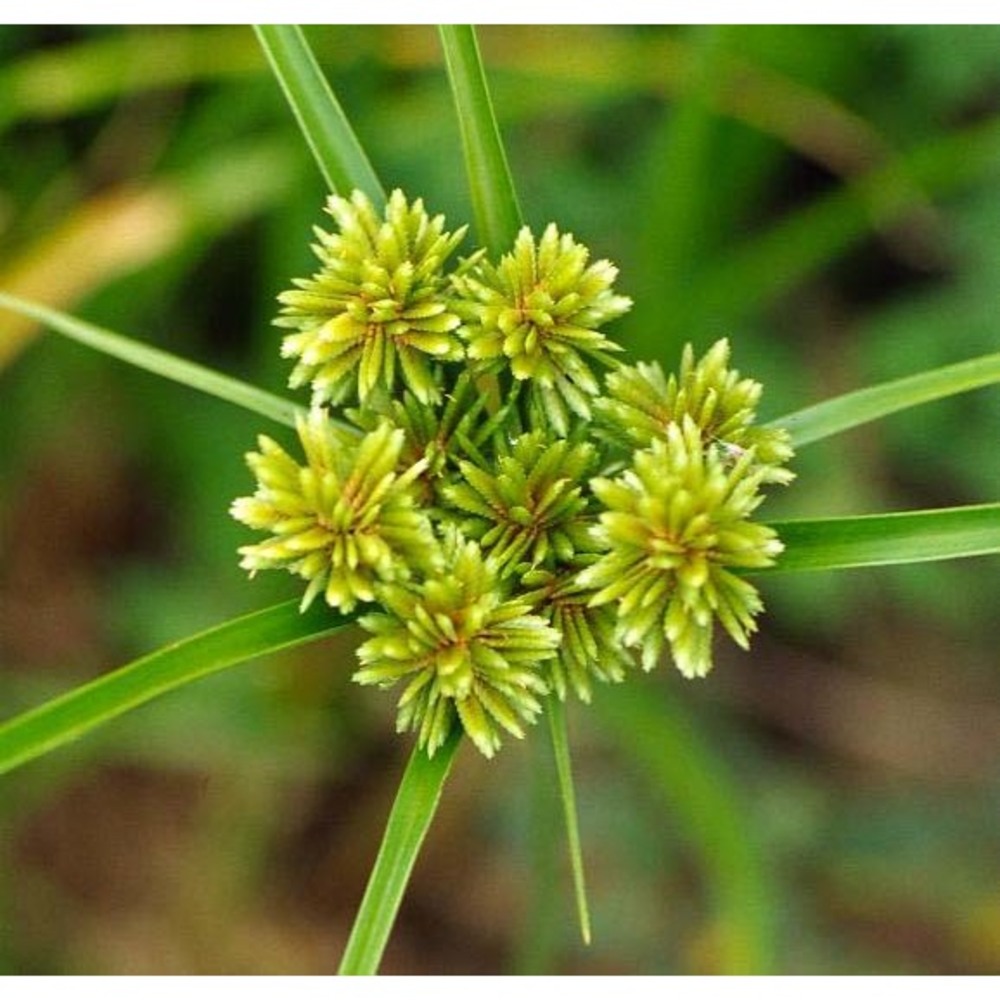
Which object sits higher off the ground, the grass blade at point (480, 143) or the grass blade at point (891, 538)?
the grass blade at point (480, 143)

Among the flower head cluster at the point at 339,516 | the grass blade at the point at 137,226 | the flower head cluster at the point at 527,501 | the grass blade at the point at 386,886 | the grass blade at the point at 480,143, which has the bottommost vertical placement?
the grass blade at the point at 386,886

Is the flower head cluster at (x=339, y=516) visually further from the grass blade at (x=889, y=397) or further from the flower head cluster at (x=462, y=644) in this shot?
the grass blade at (x=889, y=397)

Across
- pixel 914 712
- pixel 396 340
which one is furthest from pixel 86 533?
pixel 396 340

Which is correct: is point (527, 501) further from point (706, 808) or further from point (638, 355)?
point (638, 355)

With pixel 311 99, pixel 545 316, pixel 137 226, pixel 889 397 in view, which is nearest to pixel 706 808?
pixel 889 397

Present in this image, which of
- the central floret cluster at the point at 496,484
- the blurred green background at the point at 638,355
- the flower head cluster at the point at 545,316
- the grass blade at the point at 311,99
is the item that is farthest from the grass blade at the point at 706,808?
the grass blade at the point at 311,99

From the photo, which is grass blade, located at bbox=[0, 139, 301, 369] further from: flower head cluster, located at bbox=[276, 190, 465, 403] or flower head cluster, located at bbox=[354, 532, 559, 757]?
flower head cluster, located at bbox=[354, 532, 559, 757]

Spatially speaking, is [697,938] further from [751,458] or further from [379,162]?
[751,458]

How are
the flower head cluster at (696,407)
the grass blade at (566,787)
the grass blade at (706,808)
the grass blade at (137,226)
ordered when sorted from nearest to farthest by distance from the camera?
1. the grass blade at (566,787)
2. the flower head cluster at (696,407)
3. the grass blade at (706,808)
4. the grass blade at (137,226)
